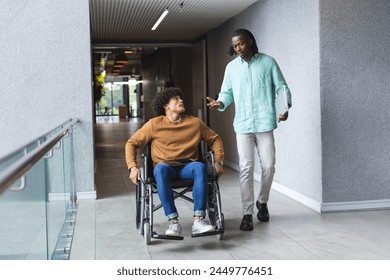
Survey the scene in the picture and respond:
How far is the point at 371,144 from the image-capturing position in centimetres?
517

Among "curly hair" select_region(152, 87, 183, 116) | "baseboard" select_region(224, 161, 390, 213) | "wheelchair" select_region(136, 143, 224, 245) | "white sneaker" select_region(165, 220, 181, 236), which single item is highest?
"curly hair" select_region(152, 87, 183, 116)

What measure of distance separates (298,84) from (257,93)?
1176 mm

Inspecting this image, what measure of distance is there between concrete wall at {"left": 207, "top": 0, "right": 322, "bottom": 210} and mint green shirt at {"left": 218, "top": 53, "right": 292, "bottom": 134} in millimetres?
657

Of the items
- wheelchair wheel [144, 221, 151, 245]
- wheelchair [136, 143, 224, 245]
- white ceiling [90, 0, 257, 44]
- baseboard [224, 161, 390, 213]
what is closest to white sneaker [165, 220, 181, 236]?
wheelchair [136, 143, 224, 245]

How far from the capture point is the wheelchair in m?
4.04

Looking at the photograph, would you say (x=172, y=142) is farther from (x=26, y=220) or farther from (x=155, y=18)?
(x=155, y=18)

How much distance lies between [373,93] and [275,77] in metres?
1.08

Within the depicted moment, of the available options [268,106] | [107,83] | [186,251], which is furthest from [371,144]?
[107,83]

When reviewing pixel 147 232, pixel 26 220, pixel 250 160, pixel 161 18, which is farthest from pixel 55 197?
pixel 161 18

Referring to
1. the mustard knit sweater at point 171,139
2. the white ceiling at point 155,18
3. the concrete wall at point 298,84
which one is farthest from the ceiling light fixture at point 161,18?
the mustard knit sweater at point 171,139

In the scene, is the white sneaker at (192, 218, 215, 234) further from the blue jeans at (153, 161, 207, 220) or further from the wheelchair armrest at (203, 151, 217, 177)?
the wheelchair armrest at (203, 151, 217, 177)

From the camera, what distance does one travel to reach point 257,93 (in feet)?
15.1
